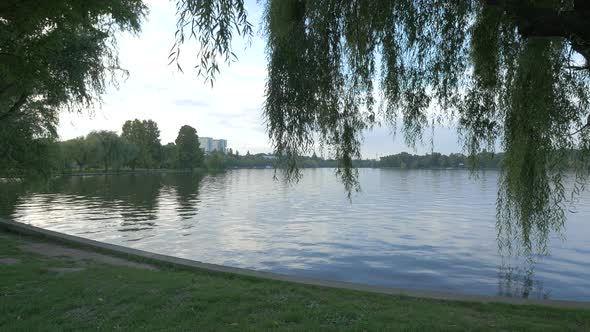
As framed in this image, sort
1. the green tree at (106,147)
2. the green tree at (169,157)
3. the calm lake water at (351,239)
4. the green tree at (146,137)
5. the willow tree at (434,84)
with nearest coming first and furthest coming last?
1. the willow tree at (434,84)
2. the calm lake water at (351,239)
3. the green tree at (106,147)
4. the green tree at (146,137)
5. the green tree at (169,157)

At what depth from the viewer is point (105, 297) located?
7.12m

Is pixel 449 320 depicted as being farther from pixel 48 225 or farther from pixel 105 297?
pixel 48 225

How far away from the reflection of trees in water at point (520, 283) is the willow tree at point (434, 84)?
6146 millimetres

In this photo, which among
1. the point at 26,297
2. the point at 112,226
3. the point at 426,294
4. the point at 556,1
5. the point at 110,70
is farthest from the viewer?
the point at 112,226

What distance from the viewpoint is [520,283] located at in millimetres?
12398

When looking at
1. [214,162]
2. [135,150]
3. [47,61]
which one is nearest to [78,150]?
[135,150]

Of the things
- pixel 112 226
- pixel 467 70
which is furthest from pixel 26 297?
pixel 112 226

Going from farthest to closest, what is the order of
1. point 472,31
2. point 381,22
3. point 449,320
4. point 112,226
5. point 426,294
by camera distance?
point 112,226 → point 426,294 → point 449,320 → point 472,31 → point 381,22

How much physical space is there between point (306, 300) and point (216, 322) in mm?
1754

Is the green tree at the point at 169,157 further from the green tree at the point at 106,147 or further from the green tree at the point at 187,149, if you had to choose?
the green tree at the point at 106,147

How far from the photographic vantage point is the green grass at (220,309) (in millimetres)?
5871

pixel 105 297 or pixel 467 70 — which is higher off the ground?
pixel 467 70

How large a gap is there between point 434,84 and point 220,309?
444 centimetres

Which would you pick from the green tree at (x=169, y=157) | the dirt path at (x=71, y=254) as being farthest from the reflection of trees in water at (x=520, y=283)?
the green tree at (x=169, y=157)
